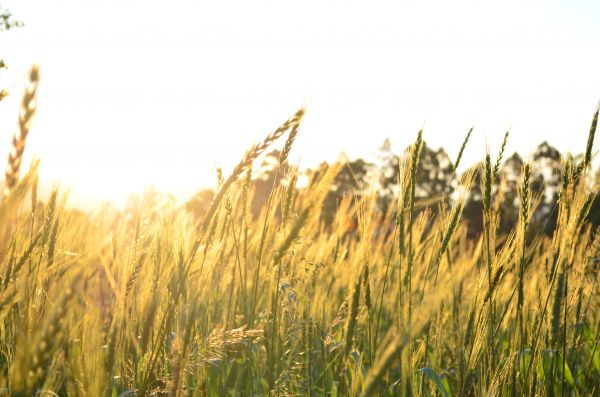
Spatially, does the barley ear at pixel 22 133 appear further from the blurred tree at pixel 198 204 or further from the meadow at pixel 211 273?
the blurred tree at pixel 198 204

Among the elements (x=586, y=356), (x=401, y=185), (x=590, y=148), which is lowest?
(x=586, y=356)

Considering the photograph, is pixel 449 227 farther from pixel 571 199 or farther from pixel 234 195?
pixel 234 195

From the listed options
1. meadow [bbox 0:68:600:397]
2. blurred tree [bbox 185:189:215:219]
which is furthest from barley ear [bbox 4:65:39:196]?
blurred tree [bbox 185:189:215:219]

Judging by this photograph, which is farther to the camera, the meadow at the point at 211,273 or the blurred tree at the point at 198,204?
the blurred tree at the point at 198,204

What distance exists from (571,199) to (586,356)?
1.95 m

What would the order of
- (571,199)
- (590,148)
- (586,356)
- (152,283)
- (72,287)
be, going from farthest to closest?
(586,356) → (590,148) → (571,199) → (152,283) → (72,287)

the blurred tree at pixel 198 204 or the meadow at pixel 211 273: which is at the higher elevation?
the blurred tree at pixel 198 204

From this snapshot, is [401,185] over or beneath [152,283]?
over

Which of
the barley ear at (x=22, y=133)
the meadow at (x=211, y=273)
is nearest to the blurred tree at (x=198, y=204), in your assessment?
the meadow at (x=211, y=273)

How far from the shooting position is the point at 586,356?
3070mm

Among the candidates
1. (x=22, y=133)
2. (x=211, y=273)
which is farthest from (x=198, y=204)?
(x=22, y=133)

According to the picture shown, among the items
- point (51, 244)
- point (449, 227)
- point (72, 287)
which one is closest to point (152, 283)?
point (51, 244)

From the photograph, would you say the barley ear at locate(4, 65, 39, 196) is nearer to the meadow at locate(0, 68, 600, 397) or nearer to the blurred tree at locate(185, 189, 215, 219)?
A: the meadow at locate(0, 68, 600, 397)

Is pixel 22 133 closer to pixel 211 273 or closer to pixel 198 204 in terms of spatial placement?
pixel 211 273
